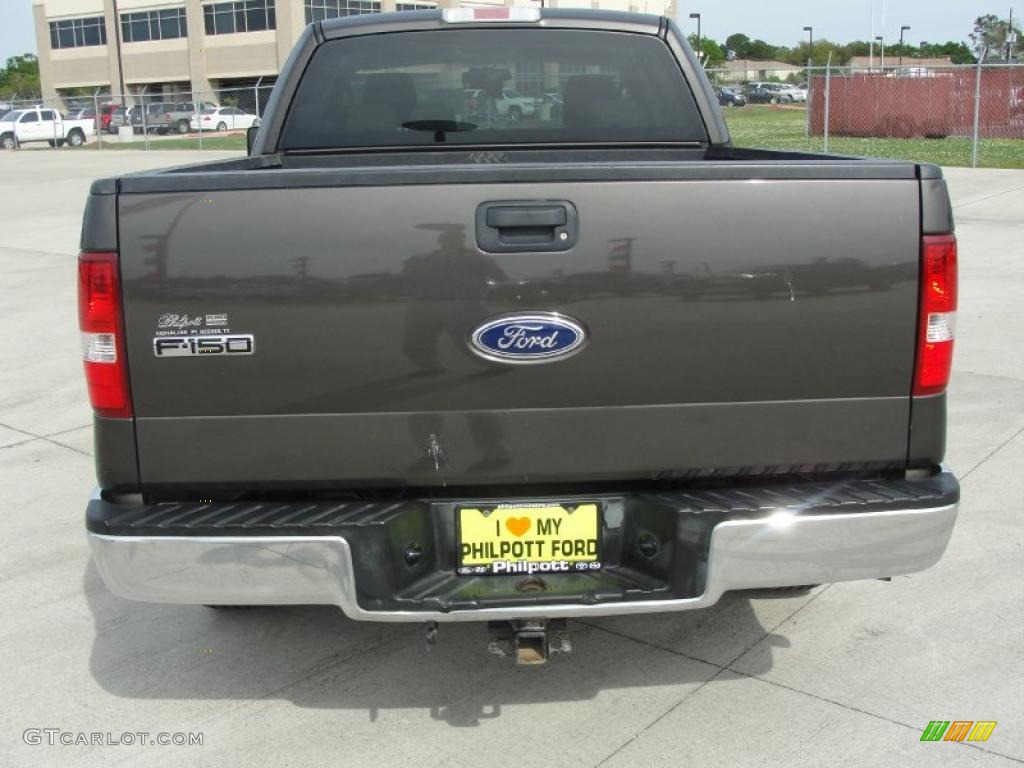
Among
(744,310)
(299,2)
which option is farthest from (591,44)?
(299,2)

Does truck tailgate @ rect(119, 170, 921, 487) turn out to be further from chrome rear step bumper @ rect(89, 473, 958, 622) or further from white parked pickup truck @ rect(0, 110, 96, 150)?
white parked pickup truck @ rect(0, 110, 96, 150)

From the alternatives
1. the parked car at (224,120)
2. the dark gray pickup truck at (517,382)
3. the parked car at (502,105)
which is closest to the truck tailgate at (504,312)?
the dark gray pickup truck at (517,382)

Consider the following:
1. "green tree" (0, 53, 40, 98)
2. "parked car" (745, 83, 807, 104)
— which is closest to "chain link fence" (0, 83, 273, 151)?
"parked car" (745, 83, 807, 104)

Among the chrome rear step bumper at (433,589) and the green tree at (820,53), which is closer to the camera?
the chrome rear step bumper at (433,589)

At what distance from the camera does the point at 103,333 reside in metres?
2.71

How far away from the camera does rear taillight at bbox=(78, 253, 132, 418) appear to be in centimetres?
267

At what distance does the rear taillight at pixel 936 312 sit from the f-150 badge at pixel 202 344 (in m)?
1.65

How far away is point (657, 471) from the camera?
9.36ft

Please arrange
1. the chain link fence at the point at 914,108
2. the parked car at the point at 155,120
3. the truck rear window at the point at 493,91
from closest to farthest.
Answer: the truck rear window at the point at 493,91 → the chain link fence at the point at 914,108 → the parked car at the point at 155,120

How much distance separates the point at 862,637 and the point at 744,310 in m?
1.53

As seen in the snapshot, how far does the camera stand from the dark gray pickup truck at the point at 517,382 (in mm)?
2656

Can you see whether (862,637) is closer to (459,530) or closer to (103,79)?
(459,530)

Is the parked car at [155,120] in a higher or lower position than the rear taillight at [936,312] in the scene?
higher

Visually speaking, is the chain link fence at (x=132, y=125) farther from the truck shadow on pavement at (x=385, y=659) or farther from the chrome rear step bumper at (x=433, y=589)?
the chrome rear step bumper at (x=433, y=589)
